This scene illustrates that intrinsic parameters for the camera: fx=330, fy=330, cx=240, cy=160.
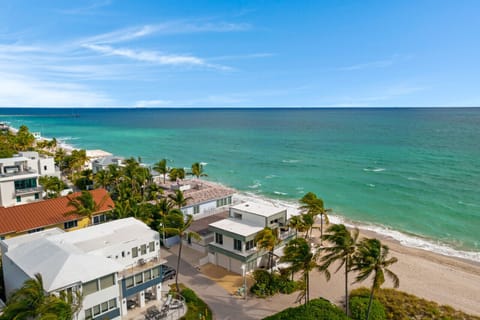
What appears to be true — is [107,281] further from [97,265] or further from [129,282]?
[129,282]

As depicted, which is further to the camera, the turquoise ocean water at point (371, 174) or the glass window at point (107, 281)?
the turquoise ocean water at point (371, 174)

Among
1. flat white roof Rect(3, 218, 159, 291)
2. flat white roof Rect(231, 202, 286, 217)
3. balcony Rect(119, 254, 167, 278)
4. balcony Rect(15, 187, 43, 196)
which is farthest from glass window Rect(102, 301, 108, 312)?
balcony Rect(15, 187, 43, 196)

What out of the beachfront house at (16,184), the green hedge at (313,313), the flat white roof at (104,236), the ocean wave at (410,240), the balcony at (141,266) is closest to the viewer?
the green hedge at (313,313)

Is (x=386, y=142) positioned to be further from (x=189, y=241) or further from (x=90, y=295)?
(x=90, y=295)

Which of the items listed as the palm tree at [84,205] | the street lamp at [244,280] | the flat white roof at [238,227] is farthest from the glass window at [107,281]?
the palm tree at [84,205]

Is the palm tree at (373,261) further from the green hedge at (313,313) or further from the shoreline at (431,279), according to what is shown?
the shoreline at (431,279)

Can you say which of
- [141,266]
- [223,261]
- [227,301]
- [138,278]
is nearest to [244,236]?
[223,261]

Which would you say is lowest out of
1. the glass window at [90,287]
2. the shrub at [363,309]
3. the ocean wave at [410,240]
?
the ocean wave at [410,240]

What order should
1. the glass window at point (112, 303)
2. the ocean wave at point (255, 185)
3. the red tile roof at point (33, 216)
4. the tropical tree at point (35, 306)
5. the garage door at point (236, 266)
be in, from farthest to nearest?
the ocean wave at point (255, 185), the red tile roof at point (33, 216), the garage door at point (236, 266), the glass window at point (112, 303), the tropical tree at point (35, 306)
